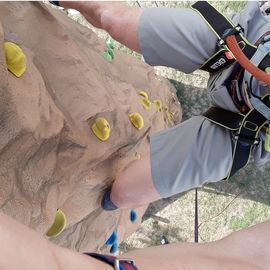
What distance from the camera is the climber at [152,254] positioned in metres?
0.41

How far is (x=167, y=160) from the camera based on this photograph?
1207mm

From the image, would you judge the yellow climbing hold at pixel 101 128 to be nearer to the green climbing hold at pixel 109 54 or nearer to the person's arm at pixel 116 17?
the person's arm at pixel 116 17

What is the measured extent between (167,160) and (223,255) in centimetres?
41

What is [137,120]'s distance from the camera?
132cm

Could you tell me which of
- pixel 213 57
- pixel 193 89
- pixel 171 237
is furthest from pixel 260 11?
pixel 171 237

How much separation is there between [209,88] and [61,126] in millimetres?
484

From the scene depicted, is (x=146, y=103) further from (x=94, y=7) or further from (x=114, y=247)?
(x=114, y=247)

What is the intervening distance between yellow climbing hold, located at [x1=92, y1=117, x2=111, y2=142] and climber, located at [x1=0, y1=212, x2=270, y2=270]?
38cm

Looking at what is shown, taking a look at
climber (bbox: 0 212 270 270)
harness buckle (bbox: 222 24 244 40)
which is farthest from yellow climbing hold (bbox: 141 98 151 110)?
climber (bbox: 0 212 270 270)

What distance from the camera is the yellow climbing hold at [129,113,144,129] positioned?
1298 millimetres

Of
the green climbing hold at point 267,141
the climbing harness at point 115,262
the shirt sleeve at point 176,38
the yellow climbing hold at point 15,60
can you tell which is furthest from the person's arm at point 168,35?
the climbing harness at point 115,262

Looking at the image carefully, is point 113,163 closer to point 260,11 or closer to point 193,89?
point 260,11

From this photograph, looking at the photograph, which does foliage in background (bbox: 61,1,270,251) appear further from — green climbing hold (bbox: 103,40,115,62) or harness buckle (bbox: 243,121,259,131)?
harness buckle (bbox: 243,121,259,131)

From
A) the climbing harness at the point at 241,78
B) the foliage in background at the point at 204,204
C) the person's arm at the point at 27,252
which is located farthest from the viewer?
Answer: the foliage in background at the point at 204,204
